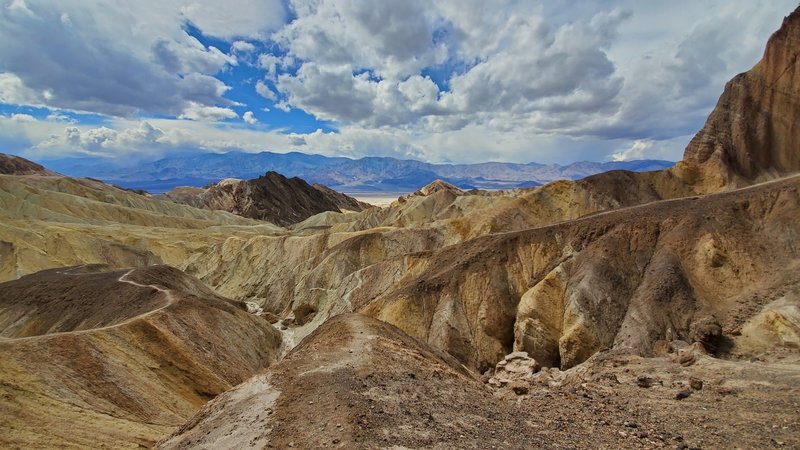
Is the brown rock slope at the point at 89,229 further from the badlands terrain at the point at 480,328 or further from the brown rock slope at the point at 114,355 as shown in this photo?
the brown rock slope at the point at 114,355

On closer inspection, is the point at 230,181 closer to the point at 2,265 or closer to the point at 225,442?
the point at 2,265

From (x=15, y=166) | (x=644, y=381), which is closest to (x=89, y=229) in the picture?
(x=644, y=381)

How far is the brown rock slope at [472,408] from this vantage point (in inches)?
455

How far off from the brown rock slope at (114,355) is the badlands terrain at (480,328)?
13 centimetres

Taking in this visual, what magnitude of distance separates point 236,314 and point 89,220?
8030 cm

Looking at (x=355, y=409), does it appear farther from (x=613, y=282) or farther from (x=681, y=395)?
(x=613, y=282)

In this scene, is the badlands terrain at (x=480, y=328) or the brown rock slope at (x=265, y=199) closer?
the badlands terrain at (x=480, y=328)

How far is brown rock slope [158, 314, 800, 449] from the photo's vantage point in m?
11.6

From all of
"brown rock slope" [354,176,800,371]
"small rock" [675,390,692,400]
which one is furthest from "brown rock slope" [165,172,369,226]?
"small rock" [675,390,692,400]

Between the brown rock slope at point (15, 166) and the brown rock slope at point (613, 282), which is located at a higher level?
the brown rock slope at point (15, 166)

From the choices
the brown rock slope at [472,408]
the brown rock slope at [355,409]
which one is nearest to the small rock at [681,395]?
the brown rock slope at [472,408]

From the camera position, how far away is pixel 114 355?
24609 mm

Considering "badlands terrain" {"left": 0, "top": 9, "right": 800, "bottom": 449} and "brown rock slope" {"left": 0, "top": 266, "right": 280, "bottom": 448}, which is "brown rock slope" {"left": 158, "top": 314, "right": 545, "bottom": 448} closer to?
"badlands terrain" {"left": 0, "top": 9, "right": 800, "bottom": 449}

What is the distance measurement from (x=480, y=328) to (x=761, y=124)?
43.2 meters
